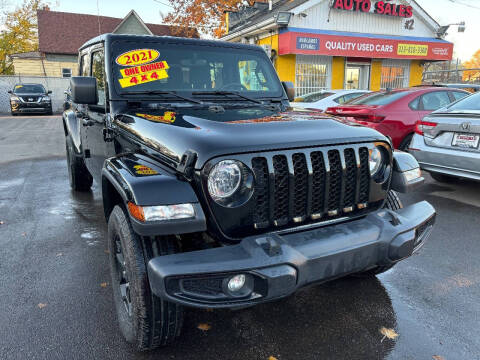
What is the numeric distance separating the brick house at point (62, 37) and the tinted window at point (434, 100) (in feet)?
96.1

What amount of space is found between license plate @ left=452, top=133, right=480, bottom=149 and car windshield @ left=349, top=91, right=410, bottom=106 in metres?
2.11

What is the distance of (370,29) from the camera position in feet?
58.3

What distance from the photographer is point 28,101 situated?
20.6m

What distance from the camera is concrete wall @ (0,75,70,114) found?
24984mm

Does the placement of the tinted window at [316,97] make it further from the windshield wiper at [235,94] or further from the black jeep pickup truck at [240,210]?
the black jeep pickup truck at [240,210]

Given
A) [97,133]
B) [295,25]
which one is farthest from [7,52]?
[97,133]

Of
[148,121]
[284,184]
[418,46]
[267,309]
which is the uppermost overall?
[418,46]

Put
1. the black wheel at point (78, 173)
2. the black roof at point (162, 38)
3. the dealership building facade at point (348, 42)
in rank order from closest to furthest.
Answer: the black roof at point (162, 38) → the black wheel at point (78, 173) → the dealership building facade at point (348, 42)

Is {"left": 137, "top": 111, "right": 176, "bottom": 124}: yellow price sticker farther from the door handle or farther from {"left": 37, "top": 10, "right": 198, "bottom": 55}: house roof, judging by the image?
{"left": 37, "top": 10, "right": 198, "bottom": 55}: house roof

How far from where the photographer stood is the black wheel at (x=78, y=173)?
213 inches

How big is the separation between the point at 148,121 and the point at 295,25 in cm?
1520

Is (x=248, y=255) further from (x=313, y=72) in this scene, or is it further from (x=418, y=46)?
(x=418, y=46)

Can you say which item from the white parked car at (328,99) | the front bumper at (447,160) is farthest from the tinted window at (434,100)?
the white parked car at (328,99)

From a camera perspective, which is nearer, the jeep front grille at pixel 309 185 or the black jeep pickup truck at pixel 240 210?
the black jeep pickup truck at pixel 240 210
